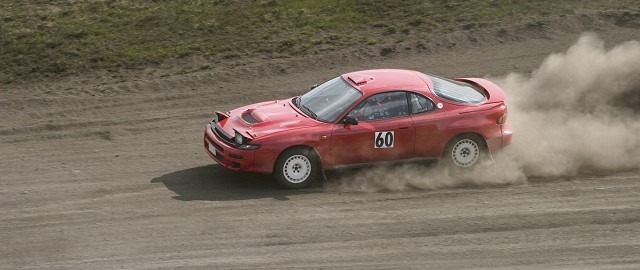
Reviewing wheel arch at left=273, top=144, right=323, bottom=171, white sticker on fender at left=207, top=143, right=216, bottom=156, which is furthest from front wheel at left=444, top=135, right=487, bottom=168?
white sticker on fender at left=207, top=143, right=216, bottom=156

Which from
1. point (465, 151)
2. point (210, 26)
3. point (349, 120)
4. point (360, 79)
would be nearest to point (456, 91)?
point (465, 151)

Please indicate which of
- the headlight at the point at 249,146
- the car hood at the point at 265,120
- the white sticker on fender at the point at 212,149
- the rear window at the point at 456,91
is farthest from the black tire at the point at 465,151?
the white sticker on fender at the point at 212,149

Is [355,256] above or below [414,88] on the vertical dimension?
below

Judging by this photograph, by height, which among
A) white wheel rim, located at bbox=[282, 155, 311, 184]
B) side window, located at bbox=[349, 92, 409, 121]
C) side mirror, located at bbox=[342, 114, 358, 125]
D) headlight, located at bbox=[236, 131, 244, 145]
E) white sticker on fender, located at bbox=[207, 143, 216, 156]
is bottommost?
white wheel rim, located at bbox=[282, 155, 311, 184]

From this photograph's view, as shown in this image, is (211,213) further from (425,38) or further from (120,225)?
(425,38)

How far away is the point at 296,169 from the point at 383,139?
1.33 m

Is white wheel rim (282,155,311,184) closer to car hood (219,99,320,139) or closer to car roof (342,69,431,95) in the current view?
car hood (219,99,320,139)

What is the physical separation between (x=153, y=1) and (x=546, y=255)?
47.1 ft

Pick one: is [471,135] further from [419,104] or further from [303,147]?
[303,147]

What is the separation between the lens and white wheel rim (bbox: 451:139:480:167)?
50.9 ft

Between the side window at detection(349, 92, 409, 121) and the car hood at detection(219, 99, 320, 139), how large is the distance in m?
0.66

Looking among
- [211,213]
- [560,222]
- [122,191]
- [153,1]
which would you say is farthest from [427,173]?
[153,1]

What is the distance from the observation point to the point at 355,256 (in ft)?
41.4

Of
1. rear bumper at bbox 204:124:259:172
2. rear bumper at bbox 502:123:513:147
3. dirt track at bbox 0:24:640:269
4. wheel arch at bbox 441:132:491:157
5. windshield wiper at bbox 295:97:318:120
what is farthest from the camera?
rear bumper at bbox 502:123:513:147
